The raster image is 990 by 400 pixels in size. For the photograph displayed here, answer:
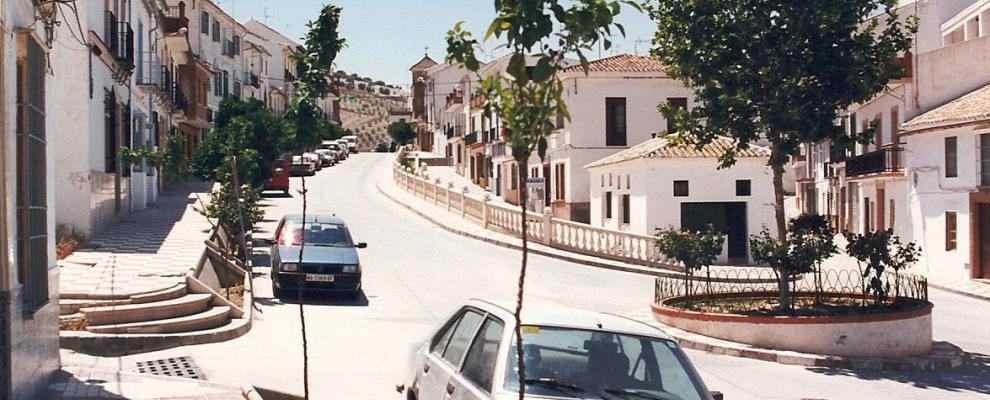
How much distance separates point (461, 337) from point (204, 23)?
2442 inches

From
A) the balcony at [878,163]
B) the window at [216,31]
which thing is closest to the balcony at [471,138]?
the window at [216,31]

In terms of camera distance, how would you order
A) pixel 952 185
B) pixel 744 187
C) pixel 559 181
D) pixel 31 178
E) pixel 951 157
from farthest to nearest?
1. pixel 559 181
2. pixel 744 187
3. pixel 951 157
4. pixel 952 185
5. pixel 31 178

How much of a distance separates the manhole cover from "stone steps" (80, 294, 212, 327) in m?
1.53

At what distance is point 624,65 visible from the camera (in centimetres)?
4684

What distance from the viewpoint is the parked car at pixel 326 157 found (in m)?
80.3

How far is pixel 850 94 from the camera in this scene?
1933 cm

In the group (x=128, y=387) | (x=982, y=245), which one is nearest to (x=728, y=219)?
(x=982, y=245)

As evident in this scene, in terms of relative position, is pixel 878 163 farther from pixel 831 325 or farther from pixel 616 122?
pixel 831 325

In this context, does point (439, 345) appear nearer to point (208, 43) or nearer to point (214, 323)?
point (214, 323)

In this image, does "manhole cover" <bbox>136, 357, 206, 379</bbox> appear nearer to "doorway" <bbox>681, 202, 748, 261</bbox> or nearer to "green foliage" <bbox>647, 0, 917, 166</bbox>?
"green foliage" <bbox>647, 0, 917, 166</bbox>

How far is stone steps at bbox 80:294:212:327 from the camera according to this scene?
15.1 metres

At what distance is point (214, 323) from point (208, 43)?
176 ft

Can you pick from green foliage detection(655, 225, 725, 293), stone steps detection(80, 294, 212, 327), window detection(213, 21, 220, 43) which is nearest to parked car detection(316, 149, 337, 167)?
window detection(213, 21, 220, 43)

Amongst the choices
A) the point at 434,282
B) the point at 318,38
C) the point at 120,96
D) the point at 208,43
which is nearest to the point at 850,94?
the point at 434,282
